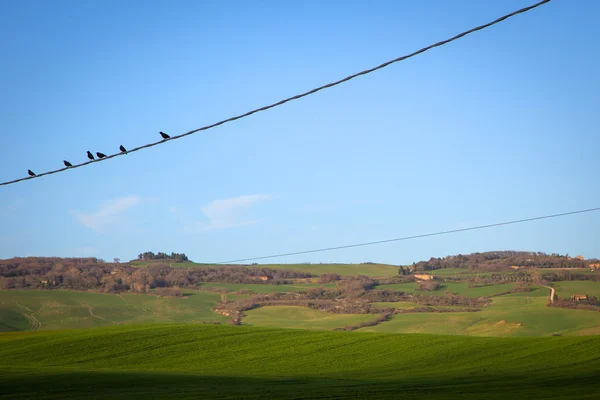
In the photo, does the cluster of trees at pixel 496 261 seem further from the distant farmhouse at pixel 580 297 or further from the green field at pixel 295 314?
the distant farmhouse at pixel 580 297

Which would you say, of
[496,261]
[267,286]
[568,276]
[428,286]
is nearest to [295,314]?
[428,286]

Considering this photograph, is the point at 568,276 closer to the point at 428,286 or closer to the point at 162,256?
the point at 428,286

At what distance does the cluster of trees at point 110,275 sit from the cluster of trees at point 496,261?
57.3 feet

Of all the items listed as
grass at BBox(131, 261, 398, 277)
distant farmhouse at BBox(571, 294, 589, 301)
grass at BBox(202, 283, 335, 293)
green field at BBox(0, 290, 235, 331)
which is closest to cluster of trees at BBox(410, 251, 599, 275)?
grass at BBox(131, 261, 398, 277)

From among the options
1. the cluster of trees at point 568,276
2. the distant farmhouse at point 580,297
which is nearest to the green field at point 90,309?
the distant farmhouse at point 580,297

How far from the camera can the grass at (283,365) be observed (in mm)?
19625

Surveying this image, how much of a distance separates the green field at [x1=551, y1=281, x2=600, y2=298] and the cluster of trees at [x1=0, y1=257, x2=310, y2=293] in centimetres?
3562

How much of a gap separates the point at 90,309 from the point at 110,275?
1507 cm

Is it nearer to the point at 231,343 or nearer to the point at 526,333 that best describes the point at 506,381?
the point at 231,343

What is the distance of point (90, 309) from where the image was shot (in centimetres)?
6838

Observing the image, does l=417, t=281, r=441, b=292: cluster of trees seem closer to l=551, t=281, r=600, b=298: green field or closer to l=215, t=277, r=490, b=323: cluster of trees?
l=215, t=277, r=490, b=323: cluster of trees

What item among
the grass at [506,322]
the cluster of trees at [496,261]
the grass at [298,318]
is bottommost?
the grass at [506,322]

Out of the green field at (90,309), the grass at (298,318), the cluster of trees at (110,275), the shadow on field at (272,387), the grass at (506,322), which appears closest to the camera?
the shadow on field at (272,387)

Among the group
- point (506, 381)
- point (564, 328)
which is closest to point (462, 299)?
point (564, 328)
